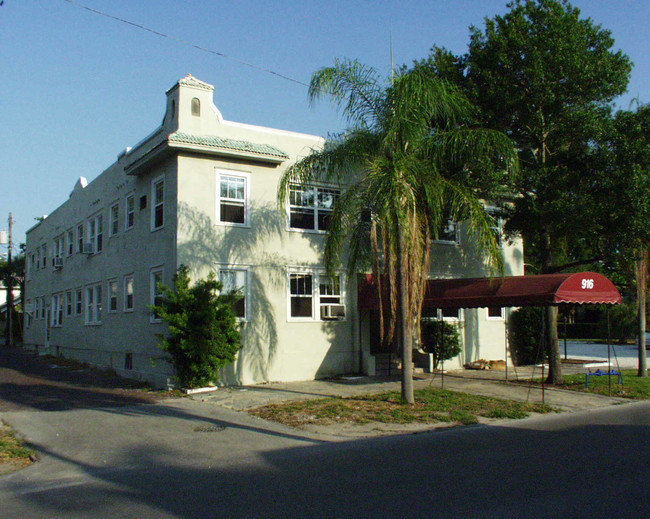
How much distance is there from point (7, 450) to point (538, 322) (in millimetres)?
17979

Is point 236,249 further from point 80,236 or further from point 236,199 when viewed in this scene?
point 80,236

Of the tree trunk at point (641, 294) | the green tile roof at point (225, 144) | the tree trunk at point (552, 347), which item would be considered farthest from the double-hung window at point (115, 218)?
the tree trunk at point (641, 294)

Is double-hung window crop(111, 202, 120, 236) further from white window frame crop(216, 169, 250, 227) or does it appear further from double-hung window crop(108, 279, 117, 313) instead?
white window frame crop(216, 169, 250, 227)

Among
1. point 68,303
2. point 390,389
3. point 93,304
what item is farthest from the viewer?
point 68,303

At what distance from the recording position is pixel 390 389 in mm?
15102

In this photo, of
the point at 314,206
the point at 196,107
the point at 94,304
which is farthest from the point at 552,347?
the point at 94,304

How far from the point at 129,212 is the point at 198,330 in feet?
23.1

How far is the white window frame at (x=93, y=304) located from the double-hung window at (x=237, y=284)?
24.3 feet

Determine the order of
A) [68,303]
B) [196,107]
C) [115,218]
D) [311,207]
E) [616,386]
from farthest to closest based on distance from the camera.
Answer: [68,303], [115,218], [311,207], [196,107], [616,386]

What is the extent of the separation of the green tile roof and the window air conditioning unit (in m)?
4.69

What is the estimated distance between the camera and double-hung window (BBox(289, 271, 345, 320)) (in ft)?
58.0

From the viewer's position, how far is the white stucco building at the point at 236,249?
16266 millimetres

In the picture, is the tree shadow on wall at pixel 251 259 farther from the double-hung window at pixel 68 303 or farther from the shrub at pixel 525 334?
the double-hung window at pixel 68 303

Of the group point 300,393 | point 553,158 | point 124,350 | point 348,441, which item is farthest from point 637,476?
point 124,350
